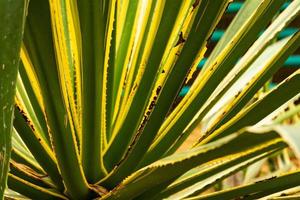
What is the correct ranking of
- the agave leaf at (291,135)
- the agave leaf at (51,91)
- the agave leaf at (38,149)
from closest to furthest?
the agave leaf at (291,135), the agave leaf at (51,91), the agave leaf at (38,149)

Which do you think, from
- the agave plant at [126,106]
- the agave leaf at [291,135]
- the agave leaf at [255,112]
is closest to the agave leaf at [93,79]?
the agave plant at [126,106]

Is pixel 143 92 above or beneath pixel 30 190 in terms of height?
above

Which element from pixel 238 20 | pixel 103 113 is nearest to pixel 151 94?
pixel 103 113

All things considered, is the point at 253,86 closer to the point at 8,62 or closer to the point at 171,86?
the point at 171,86

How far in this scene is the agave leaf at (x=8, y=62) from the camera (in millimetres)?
391

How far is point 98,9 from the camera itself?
0.54 m

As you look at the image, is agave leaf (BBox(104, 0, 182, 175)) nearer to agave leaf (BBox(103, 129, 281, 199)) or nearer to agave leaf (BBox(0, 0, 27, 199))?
agave leaf (BBox(103, 129, 281, 199))

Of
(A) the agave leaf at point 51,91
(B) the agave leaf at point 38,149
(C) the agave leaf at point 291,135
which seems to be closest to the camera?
(C) the agave leaf at point 291,135

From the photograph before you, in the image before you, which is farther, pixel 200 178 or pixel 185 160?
pixel 200 178

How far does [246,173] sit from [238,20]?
0.45 metres

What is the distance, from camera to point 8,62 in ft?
1.34

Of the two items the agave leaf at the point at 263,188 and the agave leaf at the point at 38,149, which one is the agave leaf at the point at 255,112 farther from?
the agave leaf at the point at 38,149

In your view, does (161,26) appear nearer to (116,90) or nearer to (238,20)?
(116,90)

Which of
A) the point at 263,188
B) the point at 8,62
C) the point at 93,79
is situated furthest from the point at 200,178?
the point at 8,62
